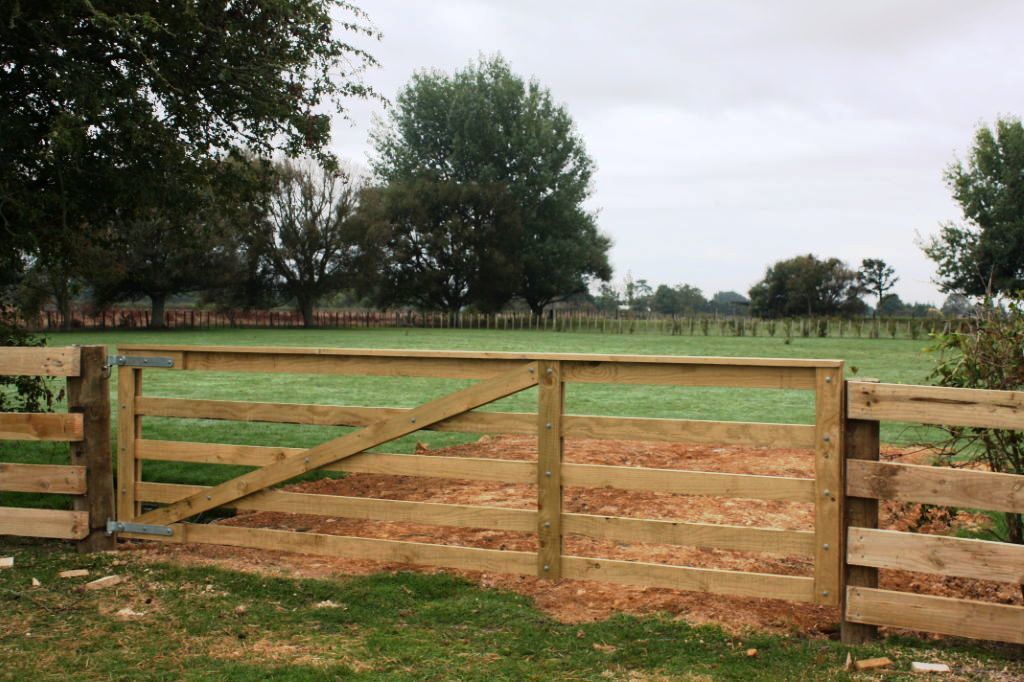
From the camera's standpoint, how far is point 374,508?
5730 millimetres

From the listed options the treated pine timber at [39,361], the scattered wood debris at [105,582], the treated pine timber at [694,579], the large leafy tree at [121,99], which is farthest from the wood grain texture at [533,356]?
the large leafy tree at [121,99]

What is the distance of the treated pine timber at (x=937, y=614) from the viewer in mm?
4344

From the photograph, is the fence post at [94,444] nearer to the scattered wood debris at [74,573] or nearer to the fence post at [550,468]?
the scattered wood debris at [74,573]

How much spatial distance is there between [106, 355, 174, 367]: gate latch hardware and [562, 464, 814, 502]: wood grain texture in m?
3.09

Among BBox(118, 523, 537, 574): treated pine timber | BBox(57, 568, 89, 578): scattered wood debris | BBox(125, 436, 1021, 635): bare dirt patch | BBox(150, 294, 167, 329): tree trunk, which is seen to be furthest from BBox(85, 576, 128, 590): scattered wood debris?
BBox(150, 294, 167, 329): tree trunk

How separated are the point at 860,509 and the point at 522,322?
208 feet

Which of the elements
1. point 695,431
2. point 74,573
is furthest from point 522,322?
point 695,431

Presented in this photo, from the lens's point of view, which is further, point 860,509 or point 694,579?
point 694,579

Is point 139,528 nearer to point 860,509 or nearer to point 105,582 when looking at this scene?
point 105,582

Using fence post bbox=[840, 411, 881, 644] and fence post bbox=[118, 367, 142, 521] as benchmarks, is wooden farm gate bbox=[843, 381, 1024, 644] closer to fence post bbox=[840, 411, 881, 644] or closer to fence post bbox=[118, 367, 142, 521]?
fence post bbox=[840, 411, 881, 644]

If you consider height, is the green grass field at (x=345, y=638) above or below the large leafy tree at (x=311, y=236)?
below

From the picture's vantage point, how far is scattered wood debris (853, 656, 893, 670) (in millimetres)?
4309

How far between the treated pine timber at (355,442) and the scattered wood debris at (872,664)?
2.34m

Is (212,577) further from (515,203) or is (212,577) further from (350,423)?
(515,203)
